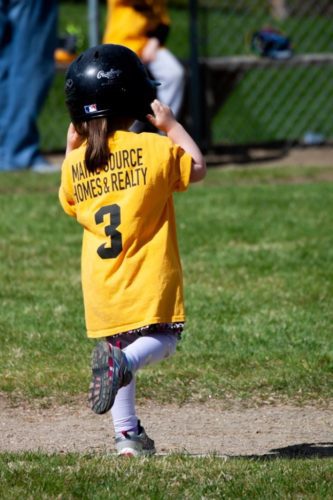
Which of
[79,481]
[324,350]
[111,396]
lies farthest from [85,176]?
[324,350]

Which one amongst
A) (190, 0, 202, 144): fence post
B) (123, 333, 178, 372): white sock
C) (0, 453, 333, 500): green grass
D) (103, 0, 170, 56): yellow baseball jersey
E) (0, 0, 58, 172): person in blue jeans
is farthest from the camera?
(190, 0, 202, 144): fence post

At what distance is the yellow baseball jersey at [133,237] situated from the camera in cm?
421

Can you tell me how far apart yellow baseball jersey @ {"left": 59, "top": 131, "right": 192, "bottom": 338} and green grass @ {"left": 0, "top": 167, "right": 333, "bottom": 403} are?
3.57ft

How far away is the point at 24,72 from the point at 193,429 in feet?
21.9

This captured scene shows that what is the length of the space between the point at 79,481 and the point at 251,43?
9655mm

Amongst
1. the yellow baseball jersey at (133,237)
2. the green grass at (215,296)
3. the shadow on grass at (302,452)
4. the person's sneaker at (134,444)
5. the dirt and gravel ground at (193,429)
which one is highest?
the yellow baseball jersey at (133,237)

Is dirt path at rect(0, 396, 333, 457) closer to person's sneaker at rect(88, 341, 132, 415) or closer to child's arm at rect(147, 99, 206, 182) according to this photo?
person's sneaker at rect(88, 341, 132, 415)

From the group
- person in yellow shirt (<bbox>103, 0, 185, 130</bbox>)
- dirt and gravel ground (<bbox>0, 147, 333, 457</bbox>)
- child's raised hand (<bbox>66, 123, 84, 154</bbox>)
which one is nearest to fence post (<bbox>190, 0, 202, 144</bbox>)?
person in yellow shirt (<bbox>103, 0, 185, 130</bbox>)

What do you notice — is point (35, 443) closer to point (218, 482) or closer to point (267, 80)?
point (218, 482)

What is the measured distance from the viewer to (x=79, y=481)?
3.90m

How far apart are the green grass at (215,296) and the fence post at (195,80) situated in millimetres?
1997

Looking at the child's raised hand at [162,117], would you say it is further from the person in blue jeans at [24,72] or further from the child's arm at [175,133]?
the person in blue jeans at [24,72]

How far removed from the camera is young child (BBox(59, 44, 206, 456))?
421cm

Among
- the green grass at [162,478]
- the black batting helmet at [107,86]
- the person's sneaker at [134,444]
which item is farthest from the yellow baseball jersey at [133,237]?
the green grass at [162,478]
